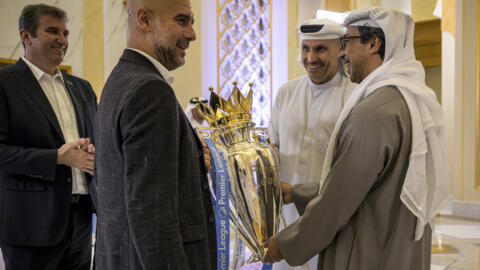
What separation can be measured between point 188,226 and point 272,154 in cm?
72

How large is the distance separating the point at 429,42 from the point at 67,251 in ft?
36.0

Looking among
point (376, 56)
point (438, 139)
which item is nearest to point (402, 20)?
point (376, 56)

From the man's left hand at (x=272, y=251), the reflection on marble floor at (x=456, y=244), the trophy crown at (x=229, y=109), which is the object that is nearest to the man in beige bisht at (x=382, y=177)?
the man's left hand at (x=272, y=251)

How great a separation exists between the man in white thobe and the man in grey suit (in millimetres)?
1413

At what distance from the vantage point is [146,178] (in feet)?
4.03

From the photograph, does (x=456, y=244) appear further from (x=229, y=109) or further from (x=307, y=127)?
(x=229, y=109)

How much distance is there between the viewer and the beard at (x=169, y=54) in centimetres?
150

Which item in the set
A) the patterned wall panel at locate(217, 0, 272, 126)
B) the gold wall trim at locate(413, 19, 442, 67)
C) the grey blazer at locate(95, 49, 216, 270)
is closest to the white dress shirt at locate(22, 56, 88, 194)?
the grey blazer at locate(95, 49, 216, 270)

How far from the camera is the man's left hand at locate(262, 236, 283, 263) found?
2008mm

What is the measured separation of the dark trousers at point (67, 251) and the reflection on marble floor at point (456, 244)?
3.67 m

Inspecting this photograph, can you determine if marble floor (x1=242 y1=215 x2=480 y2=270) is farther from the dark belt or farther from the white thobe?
the dark belt

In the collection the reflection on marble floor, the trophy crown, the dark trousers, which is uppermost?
the trophy crown

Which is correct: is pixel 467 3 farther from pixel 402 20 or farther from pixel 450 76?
pixel 402 20

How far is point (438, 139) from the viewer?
1.91 m
